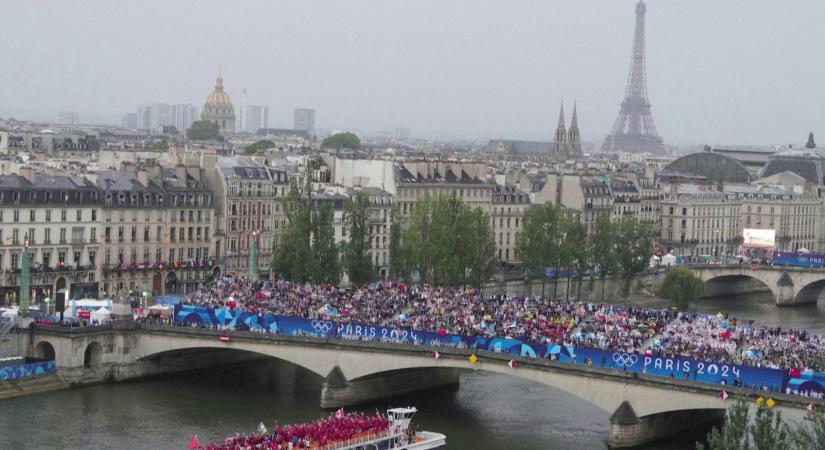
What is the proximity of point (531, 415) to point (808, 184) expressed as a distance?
98055 millimetres

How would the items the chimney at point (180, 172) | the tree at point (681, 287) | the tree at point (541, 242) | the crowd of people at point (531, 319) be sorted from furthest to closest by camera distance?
the tree at point (681, 287) → the tree at point (541, 242) → the chimney at point (180, 172) → the crowd of people at point (531, 319)

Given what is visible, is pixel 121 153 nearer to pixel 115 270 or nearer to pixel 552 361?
pixel 115 270

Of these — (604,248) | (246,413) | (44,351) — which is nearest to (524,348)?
(246,413)

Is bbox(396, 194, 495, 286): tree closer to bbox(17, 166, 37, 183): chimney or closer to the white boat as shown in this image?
bbox(17, 166, 37, 183): chimney

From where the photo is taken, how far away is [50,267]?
8556 centimetres

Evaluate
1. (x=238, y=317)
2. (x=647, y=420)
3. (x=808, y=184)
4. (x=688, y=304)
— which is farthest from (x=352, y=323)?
(x=808, y=184)

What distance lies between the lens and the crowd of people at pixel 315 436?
5078 centimetres

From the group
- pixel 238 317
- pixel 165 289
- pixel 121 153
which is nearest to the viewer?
pixel 238 317

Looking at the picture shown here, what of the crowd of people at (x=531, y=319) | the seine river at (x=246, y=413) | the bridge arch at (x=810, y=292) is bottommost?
the seine river at (x=246, y=413)

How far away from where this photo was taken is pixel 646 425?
58.7 metres

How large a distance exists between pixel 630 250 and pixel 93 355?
157 ft

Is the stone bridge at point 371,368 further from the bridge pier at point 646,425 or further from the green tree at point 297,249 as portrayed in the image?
Answer: the green tree at point 297,249

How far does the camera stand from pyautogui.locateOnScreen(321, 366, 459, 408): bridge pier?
2547 inches

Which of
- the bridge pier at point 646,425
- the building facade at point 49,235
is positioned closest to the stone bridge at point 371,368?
the bridge pier at point 646,425
